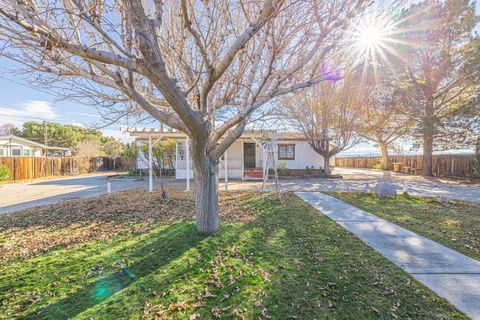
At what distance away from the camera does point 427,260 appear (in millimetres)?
3461

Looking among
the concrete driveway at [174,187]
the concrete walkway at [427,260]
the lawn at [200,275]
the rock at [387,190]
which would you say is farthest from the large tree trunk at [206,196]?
the rock at [387,190]

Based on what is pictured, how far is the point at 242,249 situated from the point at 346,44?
4325mm

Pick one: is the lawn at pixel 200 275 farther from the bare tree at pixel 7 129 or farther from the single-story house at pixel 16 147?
the bare tree at pixel 7 129

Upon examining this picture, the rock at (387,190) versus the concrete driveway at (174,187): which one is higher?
the rock at (387,190)

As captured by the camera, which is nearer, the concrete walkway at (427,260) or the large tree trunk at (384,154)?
the concrete walkway at (427,260)

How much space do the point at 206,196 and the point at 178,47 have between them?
2.71 m

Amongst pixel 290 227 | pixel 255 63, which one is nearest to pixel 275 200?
pixel 290 227

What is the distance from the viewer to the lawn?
231 cm

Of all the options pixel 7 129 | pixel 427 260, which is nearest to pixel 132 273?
pixel 427 260

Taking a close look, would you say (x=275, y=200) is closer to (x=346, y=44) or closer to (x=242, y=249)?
(x=242, y=249)

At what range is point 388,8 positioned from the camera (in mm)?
3551

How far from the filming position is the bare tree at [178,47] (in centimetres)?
236

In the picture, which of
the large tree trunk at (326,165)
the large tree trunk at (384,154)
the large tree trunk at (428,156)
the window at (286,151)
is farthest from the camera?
the large tree trunk at (384,154)

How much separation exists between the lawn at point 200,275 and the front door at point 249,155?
13675 mm
